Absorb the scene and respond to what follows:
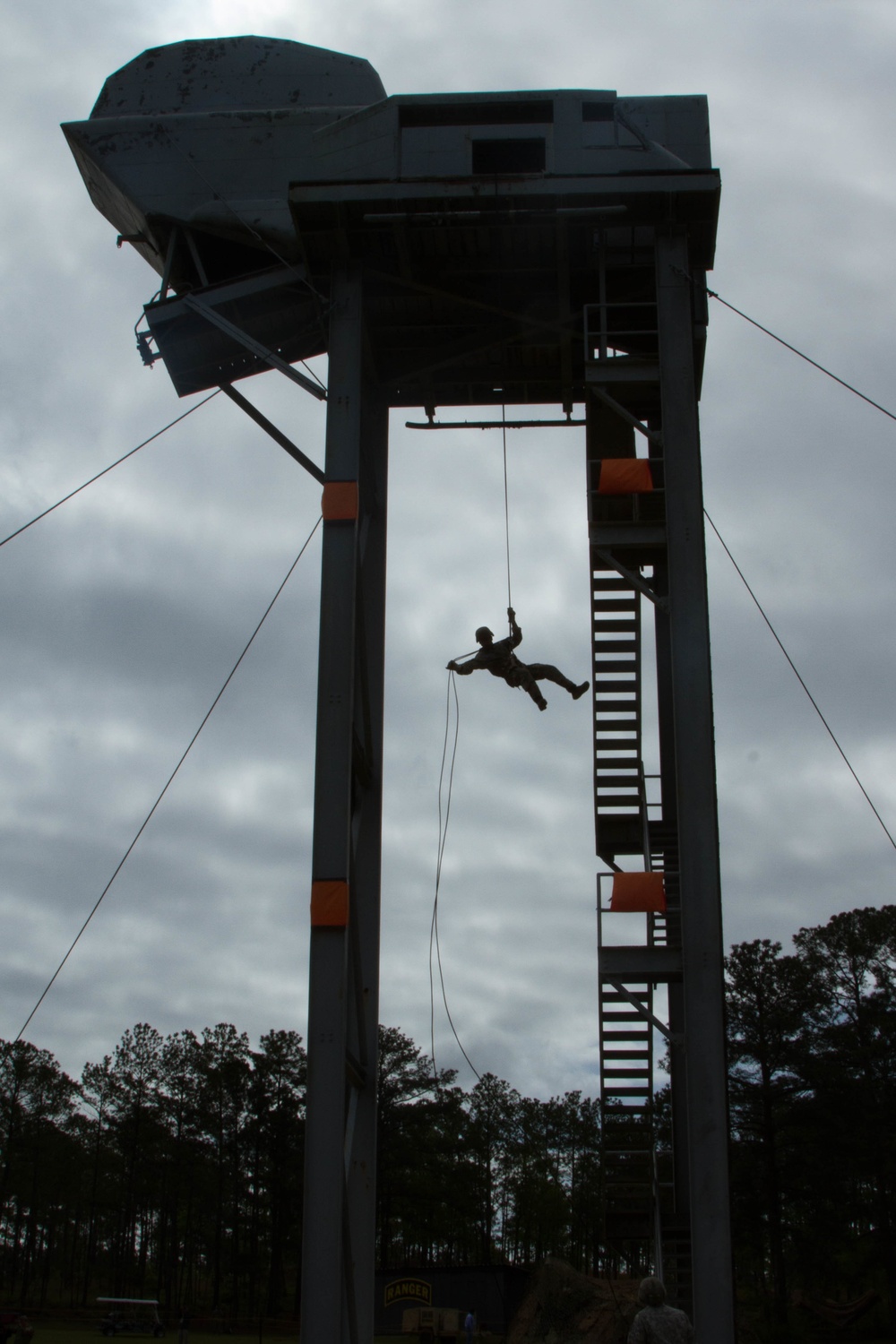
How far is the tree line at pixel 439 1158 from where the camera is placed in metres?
38.6

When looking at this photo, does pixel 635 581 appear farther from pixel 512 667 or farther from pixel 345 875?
pixel 345 875

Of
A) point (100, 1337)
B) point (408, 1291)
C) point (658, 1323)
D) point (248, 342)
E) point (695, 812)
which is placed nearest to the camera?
point (658, 1323)

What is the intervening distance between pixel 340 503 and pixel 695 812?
4998 millimetres

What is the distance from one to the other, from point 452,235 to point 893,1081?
32.3 meters

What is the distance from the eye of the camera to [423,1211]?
57.5 m

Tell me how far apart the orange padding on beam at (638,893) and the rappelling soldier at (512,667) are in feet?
8.29

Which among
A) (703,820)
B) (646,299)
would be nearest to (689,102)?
(646,299)

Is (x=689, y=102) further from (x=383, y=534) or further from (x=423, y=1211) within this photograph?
(x=423, y=1211)

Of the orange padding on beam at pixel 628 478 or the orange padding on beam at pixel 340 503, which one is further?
the orange padding on beam at pixel 628 478

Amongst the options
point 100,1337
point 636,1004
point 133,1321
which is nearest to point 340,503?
point 636,1004

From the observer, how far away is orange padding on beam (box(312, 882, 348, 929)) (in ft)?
40.2

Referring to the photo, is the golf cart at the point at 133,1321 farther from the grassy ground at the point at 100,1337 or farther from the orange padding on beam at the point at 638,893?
the orange padding on beam at the point at 638,893

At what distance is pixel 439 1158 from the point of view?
58906mm

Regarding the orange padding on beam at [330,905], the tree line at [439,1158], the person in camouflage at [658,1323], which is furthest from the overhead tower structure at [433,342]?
the tree line at [439,1158]
